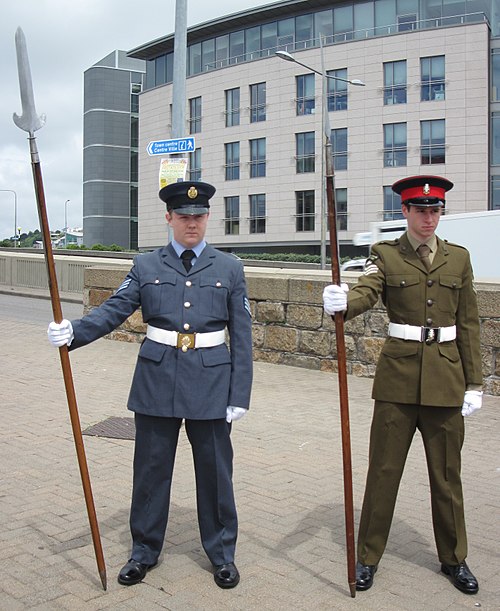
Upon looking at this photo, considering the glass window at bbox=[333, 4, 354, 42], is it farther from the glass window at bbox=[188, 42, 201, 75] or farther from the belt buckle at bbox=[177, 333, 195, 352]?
the belt buckle at bbox=[177, 333, 195, 352]

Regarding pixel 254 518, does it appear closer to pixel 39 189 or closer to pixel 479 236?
pixel 39 189

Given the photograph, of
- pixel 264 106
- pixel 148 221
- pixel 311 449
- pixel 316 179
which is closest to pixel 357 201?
pixel 316 179

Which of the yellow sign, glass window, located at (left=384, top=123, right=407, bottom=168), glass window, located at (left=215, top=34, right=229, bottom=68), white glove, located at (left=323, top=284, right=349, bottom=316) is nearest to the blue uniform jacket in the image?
white glove, located at (left=323, top=284, right=349, bottom=316)

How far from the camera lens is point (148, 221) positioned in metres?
63.6

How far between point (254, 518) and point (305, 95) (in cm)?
5071

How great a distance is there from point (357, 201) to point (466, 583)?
4786cm

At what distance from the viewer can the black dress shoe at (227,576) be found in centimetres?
401

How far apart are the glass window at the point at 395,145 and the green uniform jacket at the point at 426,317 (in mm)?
46884

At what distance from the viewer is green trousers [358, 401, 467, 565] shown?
4125mm

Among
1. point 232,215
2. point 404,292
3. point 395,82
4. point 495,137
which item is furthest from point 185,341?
point 232,215

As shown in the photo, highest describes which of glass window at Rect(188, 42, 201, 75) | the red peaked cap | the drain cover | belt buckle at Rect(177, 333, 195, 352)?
glass window at Rect(188, 42, 201, 75)

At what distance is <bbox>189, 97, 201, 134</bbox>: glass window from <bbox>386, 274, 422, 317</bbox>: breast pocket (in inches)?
2221

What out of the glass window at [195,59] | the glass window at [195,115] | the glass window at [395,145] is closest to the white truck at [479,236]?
the glass window at [395,145]

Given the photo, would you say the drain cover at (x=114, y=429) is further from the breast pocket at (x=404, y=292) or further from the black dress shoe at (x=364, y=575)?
the breast pocket at (x=404, y=292)
